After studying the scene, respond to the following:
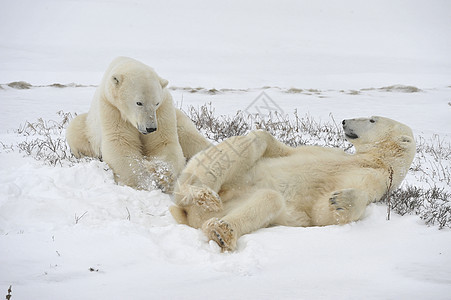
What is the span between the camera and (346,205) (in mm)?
3273

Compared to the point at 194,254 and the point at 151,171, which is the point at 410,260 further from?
the point at 151,171

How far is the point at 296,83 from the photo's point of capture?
68.3ft

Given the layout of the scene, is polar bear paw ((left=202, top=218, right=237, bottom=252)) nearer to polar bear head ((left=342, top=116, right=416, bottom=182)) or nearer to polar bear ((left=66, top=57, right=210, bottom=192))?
polar bear ((left=66, top=57, right=210, bottom=192))

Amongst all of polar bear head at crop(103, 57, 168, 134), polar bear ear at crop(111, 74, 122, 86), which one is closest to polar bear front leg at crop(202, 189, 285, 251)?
polar bear head at crop(103, 57, 168, 134)

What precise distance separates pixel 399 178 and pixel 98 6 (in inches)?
2282

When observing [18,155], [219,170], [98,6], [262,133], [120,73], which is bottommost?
[18,155]

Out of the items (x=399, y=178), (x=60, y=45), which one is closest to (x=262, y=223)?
(x=399, y=178)

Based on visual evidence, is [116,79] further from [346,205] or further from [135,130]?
[346,205]

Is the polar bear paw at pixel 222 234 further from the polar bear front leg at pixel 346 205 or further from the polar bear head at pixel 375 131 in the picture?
the polar bear head at pixel 375 131

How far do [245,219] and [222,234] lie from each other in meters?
0.30

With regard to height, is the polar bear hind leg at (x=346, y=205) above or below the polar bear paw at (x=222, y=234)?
above

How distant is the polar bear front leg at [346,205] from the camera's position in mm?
3270

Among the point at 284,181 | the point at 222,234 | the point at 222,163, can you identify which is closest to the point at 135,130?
the point at 222,163

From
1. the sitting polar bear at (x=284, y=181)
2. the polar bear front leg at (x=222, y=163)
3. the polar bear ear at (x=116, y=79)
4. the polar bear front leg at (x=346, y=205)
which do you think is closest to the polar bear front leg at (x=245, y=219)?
the sitting polar bear at (x=284, y=181)
